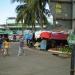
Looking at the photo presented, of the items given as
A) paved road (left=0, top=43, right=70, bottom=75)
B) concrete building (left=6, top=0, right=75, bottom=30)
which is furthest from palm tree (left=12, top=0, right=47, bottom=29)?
concrete building (left=6, top=0, right=75, bottom=30)

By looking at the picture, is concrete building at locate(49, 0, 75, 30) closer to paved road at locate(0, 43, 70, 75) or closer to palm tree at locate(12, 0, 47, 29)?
paved road at locate(0, 43, 70, 75)

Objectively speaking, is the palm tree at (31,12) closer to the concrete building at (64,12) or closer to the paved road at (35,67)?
the paved road at (35,67)

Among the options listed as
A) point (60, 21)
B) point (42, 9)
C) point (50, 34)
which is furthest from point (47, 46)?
point (60, 21)

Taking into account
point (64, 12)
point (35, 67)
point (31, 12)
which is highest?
point (64, 12)

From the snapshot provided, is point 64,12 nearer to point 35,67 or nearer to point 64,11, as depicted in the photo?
point 64,11

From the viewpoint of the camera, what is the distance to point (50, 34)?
36188mm

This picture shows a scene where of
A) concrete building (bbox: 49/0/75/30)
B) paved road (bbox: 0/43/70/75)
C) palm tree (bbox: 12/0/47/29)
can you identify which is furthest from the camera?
palm tree (bbox: 12/0/47/29)

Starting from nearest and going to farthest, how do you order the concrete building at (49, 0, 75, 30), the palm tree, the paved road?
the concrete building at (49, 0, 75, 30), the paved road, the palm tree

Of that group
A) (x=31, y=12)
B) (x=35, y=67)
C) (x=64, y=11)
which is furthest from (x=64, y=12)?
(x=31, y=12)

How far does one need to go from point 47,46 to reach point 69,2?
3634 cm

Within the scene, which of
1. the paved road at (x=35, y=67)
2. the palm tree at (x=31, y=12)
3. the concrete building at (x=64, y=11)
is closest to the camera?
the concrete building at (x=64, y=11)

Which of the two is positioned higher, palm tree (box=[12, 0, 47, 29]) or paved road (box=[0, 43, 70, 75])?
palm tree (box=[12, 0, 47, 29])

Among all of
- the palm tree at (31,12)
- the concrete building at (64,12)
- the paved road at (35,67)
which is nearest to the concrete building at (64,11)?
the concrete building at (64,12)

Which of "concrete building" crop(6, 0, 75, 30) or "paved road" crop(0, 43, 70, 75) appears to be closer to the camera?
"concrete building" crop(6, 0, 75, 30)
